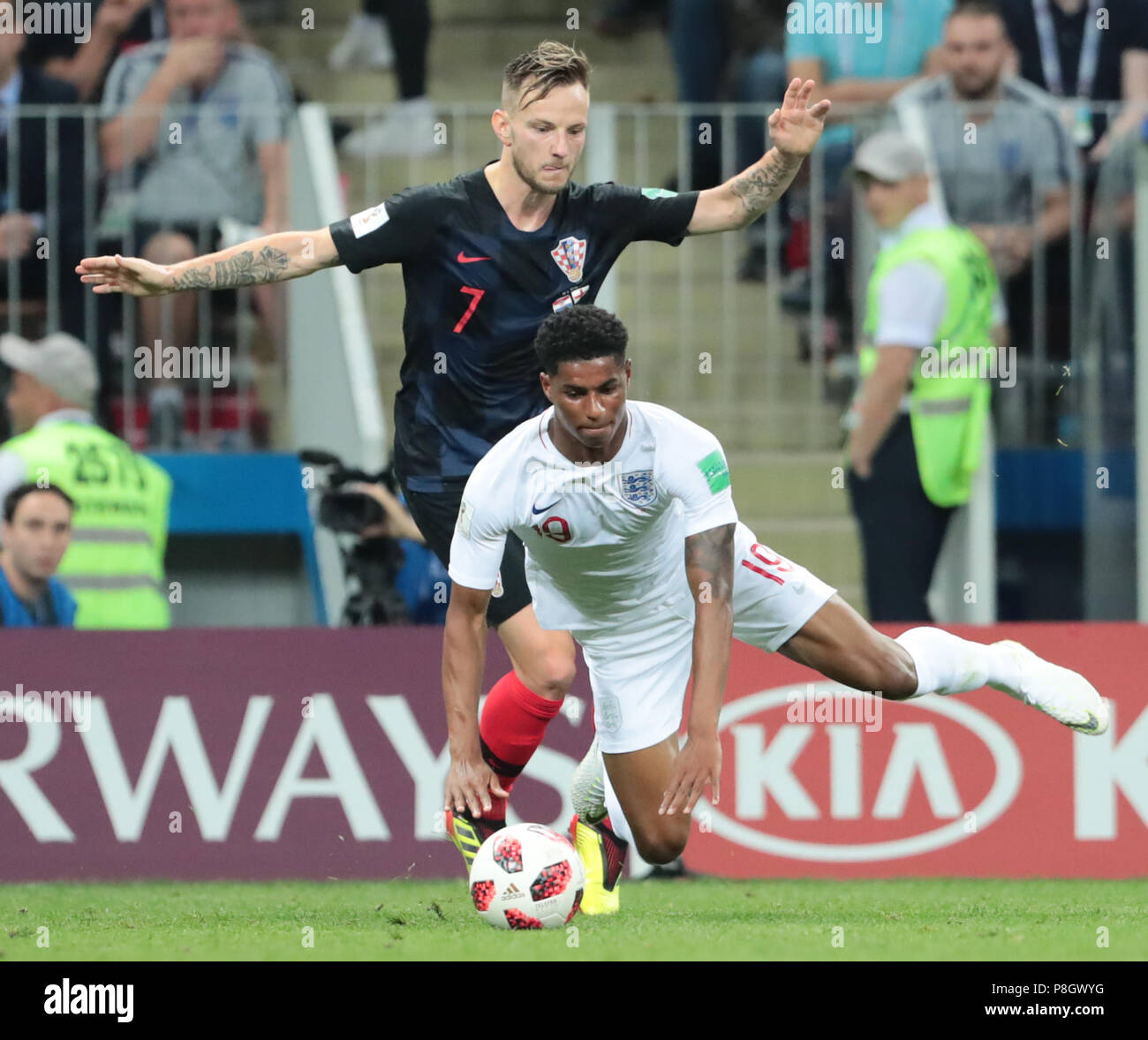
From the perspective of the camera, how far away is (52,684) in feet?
29.2

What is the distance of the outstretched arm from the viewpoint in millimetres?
6777

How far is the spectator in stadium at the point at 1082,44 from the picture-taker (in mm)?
11031

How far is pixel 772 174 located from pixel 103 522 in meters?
3.95

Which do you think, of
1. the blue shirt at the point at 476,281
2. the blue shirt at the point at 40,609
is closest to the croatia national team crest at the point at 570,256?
the blue shirt at the point at 476,281

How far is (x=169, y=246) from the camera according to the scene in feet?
33.0

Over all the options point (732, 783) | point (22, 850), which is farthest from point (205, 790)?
point (732, 783)

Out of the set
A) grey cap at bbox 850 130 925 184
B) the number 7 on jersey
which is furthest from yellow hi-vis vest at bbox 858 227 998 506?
the number 7 on jersey

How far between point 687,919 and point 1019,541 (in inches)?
159

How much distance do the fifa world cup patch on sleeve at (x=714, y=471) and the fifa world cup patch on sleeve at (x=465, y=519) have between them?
2.30ft

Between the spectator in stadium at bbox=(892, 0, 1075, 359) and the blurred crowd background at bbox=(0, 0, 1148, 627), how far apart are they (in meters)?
0.01

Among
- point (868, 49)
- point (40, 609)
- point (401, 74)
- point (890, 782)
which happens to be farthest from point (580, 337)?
point (401, 74)

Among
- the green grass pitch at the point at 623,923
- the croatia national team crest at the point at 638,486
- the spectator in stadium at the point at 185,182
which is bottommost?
the green grass pitch at the point at 623,923

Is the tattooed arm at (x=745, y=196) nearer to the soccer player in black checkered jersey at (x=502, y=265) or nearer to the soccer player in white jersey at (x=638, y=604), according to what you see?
the soccer player in black checkered jersey at (x=502, y=265)

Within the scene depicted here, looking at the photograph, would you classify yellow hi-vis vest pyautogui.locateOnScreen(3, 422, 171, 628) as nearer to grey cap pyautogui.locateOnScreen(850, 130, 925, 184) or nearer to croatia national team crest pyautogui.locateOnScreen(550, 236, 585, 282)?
croatia national team crest pyautogui.locateOnScreen(550, 236, 585, 282)
